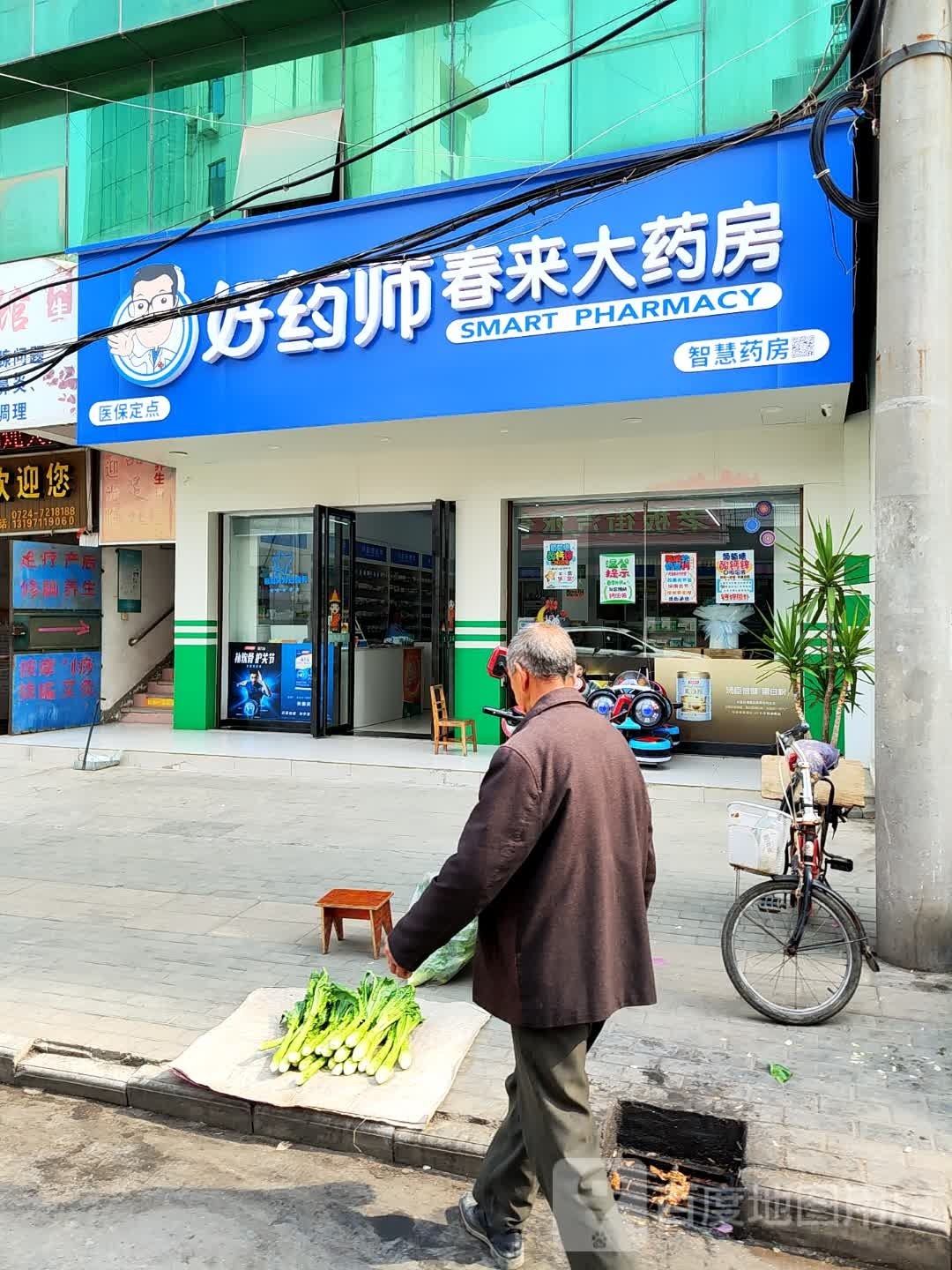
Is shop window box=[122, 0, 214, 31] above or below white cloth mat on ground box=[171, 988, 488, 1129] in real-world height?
above

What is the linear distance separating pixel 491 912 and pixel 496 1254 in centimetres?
105

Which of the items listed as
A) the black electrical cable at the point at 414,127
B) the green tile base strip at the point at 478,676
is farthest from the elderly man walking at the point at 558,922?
the green tile base strip at the point at 478,676

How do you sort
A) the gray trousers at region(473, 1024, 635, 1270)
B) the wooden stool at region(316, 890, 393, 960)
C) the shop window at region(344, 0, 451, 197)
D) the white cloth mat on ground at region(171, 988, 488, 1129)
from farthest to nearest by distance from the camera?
the shop window at region(344, 0, 451, 197)
the wooden stool at region(316, 890, 393, 960)
the white cloth mat on ground at region(171, 988, 488, 1129)
the gray trousers at region(473, 1024, 635, 1270)

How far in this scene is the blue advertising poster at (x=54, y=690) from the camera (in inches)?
512

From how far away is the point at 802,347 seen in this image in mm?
8227

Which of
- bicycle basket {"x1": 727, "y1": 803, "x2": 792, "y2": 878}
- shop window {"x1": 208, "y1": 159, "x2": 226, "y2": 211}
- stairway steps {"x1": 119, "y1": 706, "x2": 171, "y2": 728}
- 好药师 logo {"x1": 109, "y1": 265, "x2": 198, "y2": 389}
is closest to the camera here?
bicycle basket {"x1": 727, "y1": 803, "x2": 792, "y2": 878}

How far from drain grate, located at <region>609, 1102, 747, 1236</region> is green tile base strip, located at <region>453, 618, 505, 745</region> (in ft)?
26.3

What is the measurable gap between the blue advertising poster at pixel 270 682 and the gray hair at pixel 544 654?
1033 centimetres

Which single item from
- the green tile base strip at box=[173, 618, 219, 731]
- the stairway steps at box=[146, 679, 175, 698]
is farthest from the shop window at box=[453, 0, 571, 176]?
the stairway steps at box=[146, 679, 175, 698]

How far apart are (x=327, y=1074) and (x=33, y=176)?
13438mm

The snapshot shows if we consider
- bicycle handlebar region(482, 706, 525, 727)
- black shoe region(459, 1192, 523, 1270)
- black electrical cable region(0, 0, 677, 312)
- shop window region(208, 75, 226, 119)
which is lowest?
black shoe region(459, 1192, 523, 1270)

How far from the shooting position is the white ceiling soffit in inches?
435

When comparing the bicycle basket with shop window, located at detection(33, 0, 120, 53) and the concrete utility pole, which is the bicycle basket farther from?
shop window, located at detection(33, 0, 120, 53)

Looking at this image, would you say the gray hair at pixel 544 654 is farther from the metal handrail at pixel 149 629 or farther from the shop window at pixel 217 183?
the metal handrail at pixel 149 629
